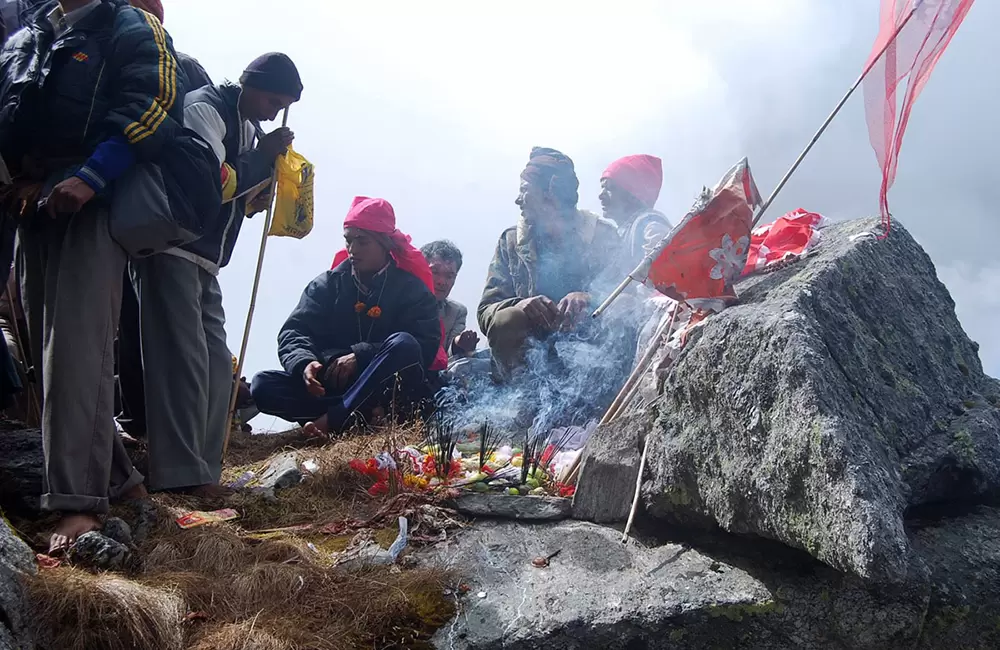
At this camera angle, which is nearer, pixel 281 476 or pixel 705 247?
pixel 705 247

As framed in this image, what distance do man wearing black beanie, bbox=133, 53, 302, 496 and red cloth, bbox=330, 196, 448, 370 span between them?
2.14 m

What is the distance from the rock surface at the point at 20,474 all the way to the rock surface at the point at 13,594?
0.95 metres

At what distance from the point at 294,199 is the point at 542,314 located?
2.25m

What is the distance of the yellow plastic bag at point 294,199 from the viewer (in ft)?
16.7

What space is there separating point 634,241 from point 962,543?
4.47m

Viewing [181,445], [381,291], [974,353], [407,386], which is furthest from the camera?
[381,291]

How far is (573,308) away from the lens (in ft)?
20.5

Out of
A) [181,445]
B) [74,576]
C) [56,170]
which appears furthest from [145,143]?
[74,576]

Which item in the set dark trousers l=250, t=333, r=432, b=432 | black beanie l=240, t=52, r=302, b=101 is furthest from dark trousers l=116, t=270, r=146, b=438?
dark trousers l=250, t=333, r=432, b=432

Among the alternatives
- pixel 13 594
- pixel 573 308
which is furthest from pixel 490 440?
pixel 13 594

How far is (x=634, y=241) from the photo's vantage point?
266 inches

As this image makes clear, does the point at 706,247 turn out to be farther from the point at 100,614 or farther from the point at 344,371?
Result: the point at 344,371

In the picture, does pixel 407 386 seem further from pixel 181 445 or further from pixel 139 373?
pixel 181 445

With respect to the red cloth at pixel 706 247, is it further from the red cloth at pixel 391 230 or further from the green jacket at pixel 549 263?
the green jacket at pixel 549 263
